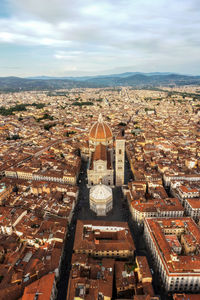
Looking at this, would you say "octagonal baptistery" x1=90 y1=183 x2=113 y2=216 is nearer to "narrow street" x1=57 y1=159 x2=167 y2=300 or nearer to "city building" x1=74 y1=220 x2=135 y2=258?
"narrow street" x1=57 y1=159 x2=167 y2=300

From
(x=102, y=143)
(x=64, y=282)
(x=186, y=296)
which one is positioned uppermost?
(x=102, y=143)

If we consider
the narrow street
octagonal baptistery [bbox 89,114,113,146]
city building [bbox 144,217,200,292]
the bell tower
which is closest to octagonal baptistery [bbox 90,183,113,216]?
the narrow street

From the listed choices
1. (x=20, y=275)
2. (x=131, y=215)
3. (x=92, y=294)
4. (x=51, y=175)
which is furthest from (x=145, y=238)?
(x=51, y=175)

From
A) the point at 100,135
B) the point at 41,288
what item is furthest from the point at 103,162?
the point at 41,288

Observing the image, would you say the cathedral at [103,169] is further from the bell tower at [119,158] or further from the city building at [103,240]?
the city building at [103,240]

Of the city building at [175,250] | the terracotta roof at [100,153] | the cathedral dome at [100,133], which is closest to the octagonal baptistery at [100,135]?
the cathedral dome at [100,133]

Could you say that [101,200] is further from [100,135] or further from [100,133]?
[100,133]

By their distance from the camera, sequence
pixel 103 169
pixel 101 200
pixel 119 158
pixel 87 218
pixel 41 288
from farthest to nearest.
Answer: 1. pixel 103 169
2. pixel 119 158
3. pixel 87 218
4. pixel 101 200
5. pixel 41 288

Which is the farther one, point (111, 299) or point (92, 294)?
point (111, 299)

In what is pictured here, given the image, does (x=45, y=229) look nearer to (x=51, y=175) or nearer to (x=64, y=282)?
(x=64, y=282)
